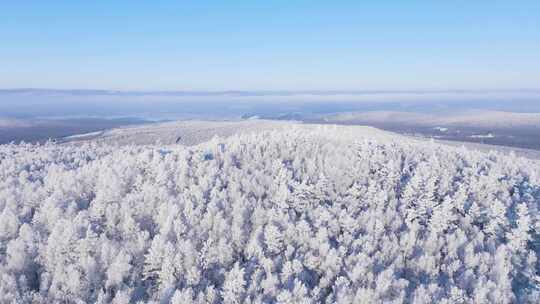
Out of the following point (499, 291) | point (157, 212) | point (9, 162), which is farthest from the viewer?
point (9, 162)

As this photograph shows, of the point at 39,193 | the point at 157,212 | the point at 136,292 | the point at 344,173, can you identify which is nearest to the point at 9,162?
the point at 39,193

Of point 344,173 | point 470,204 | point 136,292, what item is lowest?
point 136,292

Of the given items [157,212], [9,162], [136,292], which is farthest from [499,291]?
[9,162]

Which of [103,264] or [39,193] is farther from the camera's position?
[39,193]

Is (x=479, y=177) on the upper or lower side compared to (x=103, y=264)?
upper

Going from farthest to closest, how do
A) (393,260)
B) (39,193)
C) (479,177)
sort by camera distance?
(479,177) → (39,193) → (393,260)

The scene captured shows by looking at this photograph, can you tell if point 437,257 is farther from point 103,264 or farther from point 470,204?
point 103,264
